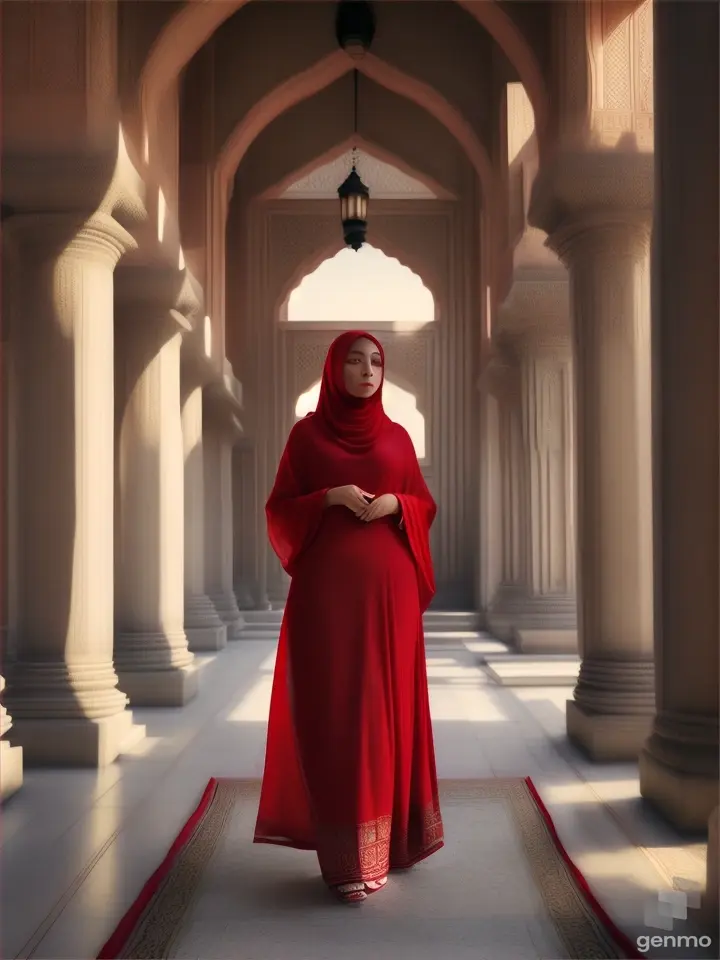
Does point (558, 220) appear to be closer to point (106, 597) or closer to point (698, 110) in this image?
point (698, 110)

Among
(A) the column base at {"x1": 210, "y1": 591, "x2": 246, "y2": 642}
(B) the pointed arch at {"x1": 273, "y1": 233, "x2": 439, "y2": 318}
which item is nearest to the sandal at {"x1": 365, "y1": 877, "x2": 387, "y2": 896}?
(A) the column base at {"x1": 210, "y1": 591, "x2": 246, "y2": 642}

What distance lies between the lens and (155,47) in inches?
262

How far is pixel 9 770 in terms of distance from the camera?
4965mm

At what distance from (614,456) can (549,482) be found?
4.80 meters

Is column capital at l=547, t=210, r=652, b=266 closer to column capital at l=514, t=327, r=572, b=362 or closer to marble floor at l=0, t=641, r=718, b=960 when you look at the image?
marble floor at l=0, t=641, r=718, b=960

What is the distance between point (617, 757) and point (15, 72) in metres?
4.63

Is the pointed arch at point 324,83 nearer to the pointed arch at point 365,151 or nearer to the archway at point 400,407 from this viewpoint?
the pointed arch at point 365,151

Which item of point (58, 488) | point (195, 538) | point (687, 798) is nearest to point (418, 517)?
point (687, 798)

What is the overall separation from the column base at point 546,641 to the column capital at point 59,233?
6.38 m

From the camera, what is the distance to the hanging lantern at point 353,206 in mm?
11562

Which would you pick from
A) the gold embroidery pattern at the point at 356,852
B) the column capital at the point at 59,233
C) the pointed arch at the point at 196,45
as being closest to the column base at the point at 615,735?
the gold embroidery pattern at the point at 356,852

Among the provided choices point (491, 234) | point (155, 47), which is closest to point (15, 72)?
point (155, 47)

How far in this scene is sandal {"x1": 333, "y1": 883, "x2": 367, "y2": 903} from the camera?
3375mm

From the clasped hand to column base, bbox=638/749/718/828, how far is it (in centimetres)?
169
